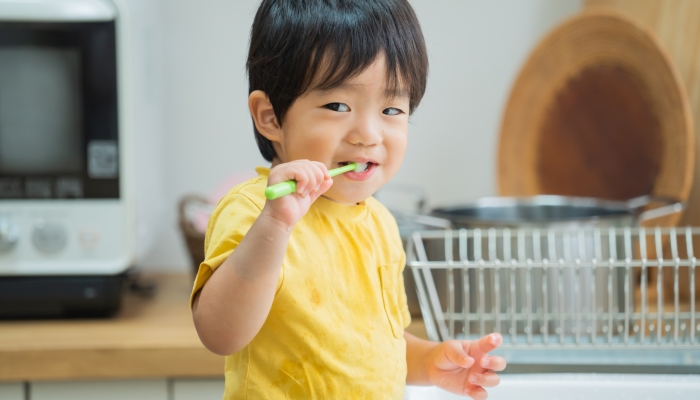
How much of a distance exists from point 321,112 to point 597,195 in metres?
0.89

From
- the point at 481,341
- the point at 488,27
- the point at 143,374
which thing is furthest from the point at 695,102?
the point at 143,374

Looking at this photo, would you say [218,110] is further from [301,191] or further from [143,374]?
[301,191]

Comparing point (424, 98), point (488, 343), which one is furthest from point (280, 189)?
point (424, 98)

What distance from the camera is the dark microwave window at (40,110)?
99 centimetres

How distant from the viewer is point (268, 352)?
21.9 inches

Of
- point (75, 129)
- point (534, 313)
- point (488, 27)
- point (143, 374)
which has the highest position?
point (488, 27)

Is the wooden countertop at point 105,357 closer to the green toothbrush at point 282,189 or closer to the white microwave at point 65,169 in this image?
the white microwave at point 65,169

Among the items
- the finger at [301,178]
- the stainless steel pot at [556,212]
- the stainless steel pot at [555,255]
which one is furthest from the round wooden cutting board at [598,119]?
the finger at [301,178]

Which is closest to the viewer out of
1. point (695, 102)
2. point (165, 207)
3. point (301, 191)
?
point (301, 191)

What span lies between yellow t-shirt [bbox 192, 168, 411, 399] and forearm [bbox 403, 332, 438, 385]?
0.06 metres

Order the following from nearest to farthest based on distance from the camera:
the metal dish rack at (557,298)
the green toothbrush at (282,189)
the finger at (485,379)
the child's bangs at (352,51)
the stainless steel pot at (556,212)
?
1. the green toothbrush at (282,189)
2. the child's bangs at (352,51)
3. the finger at (485,379)
4. the metal dish rack at (557,298)
5. the stainless steel pot at (556,212)

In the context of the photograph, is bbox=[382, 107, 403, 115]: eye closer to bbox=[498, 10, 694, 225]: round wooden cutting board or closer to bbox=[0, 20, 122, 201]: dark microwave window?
bbox=[0, 20, 122, 201]: dark microwave window

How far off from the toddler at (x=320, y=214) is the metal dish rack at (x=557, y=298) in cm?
17

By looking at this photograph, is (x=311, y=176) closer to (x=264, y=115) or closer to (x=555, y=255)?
(x=264, y=115)
